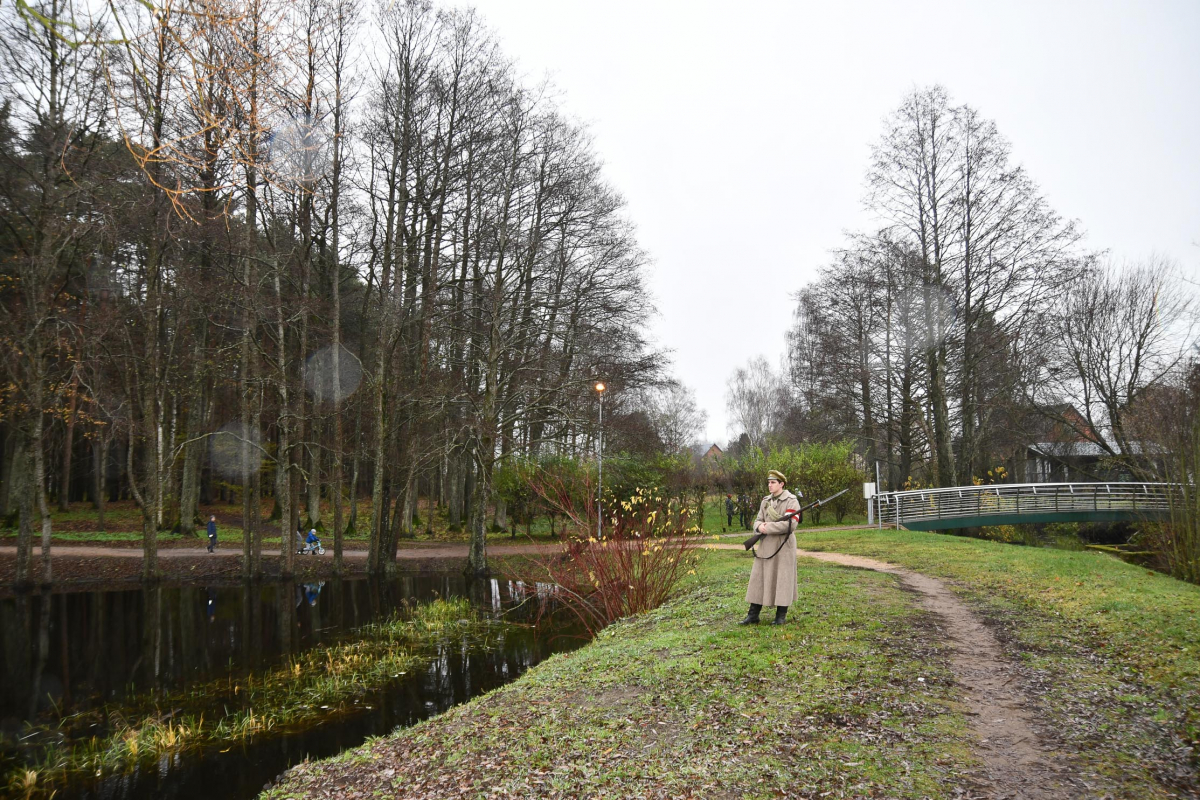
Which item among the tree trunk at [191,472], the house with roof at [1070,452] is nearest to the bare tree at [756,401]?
the house with roof at [1070,452]

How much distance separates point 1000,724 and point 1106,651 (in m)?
2.77

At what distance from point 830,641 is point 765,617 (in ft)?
5.18

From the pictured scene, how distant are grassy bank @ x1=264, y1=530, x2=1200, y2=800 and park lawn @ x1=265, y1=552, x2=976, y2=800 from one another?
2 centimetres

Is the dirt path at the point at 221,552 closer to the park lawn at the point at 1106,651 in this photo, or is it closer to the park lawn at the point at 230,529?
the park lawn at the point at 230,529

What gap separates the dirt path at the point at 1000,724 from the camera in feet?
13.8

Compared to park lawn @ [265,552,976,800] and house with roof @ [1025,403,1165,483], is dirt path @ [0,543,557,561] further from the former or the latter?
house with roof @ [1025,403,1165,483]

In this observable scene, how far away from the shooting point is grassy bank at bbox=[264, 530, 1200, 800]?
15.1 ft

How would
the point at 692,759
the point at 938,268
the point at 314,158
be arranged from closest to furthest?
the point at 692,759 < the point at 314,158 < the point at 938,268

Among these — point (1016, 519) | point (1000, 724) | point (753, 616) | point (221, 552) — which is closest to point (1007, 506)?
point (1016, 519)

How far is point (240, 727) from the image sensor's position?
7.93 m

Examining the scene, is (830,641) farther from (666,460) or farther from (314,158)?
(666,460)

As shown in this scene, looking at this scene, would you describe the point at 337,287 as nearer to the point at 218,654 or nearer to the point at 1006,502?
the point at 218,654

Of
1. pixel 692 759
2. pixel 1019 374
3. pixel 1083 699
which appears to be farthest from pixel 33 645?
pixel 1019 374

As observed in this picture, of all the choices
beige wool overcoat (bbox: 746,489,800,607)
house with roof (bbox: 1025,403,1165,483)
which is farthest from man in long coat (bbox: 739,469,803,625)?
house with roof (bbox: 1025,403,1165,483)
